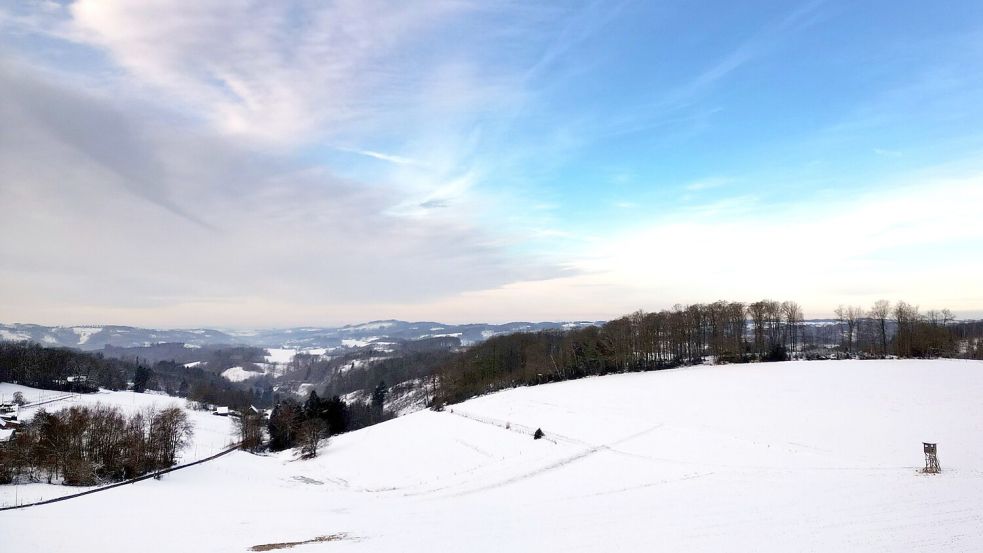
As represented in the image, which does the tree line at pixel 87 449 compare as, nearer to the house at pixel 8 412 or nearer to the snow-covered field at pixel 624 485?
the snow-covered field at pixel 624 485

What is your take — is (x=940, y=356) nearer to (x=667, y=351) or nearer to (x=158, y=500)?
(x=667, y=351)

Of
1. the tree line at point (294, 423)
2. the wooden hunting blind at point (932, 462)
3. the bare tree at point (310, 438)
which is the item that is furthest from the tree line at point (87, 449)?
the wooden hunting blind at point (932, 462)

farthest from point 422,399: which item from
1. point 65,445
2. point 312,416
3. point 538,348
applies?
point 65,445

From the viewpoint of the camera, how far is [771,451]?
95.7 feet

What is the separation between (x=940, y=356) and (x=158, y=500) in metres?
108

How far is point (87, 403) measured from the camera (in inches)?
3826

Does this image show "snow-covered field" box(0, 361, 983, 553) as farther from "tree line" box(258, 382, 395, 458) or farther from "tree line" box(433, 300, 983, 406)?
"tree line" box(433, 300, 983, 406)

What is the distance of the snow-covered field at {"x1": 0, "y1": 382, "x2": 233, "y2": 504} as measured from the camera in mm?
34719

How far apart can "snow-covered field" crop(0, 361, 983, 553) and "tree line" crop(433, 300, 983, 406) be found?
95.9 ft

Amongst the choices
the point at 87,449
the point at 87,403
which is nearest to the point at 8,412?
the point at 87,403

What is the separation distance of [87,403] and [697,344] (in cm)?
12808

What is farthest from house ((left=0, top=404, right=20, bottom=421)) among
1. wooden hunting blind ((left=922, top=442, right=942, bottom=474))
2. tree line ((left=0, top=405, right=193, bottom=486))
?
wooden hunting blind ((left=922, top=442, right=942, bottom=474))

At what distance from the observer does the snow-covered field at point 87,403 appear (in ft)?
114

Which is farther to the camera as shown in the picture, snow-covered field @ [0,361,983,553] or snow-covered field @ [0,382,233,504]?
snow-covered field @ [0,382,233,504]
